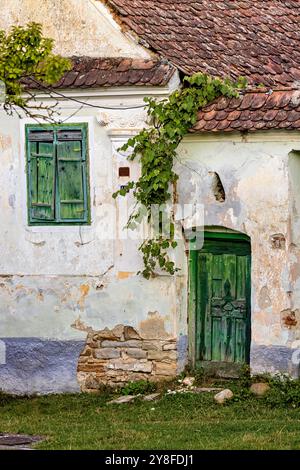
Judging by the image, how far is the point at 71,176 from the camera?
778 inches

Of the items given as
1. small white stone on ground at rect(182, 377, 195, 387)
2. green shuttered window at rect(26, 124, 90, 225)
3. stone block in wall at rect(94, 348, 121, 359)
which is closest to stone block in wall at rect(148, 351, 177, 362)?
small white stone on ground at rect(182, 377, 195, 387)

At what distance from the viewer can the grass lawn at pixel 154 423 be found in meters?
15.7

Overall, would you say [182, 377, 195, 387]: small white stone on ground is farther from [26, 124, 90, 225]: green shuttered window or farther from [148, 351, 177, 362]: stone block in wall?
[26, 124, 90, 225]: green shuttered window

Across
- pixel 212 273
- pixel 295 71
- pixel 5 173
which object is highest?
pixel 295 71

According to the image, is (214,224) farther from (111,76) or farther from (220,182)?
(111,76)

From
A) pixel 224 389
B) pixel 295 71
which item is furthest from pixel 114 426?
pixel 295 71

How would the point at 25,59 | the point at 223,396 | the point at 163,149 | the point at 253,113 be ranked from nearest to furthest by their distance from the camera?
the point at 25,59, the point at 223,396, the point at 253,113, the point at 163,149

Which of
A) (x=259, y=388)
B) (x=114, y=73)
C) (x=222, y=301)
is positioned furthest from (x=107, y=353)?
(x=114, y=73)

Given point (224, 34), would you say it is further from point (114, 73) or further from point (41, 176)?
point (41, 176)

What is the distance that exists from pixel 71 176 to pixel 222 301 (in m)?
2.44

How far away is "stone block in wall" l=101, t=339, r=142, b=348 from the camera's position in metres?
19.6

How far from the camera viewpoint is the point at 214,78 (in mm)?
19250

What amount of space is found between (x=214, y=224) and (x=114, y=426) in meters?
3.25

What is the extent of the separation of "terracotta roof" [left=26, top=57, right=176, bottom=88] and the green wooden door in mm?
2150
